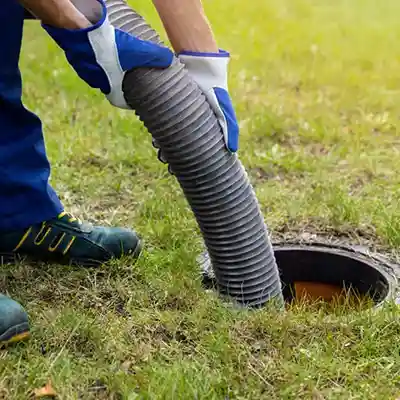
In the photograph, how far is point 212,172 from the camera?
2197mm

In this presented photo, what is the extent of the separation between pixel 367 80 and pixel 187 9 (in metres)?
2.77

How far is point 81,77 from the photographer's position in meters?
2.04

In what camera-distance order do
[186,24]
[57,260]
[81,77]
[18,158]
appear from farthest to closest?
[57,260] → [18,158] → [186,24] → [81,77]

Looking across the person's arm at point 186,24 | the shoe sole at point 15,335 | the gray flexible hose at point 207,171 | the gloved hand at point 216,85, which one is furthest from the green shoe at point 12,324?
the person's arm at point 186,24

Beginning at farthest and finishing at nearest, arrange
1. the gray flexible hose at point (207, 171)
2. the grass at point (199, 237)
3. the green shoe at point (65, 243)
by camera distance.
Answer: the green shoe at point (65, 243), the gray flexible hose at point (207, 171), the grass at point (199, 237)

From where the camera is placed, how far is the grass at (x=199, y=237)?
5.98 ft

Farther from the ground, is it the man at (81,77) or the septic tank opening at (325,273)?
the man at (81,77)

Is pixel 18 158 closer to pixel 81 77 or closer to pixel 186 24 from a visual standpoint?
pixel 81 77

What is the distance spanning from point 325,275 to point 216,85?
86 centimetres

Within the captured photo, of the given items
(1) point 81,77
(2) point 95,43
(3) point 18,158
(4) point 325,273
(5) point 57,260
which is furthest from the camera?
(4) point 325,273

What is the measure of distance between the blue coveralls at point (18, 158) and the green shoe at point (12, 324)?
46cm

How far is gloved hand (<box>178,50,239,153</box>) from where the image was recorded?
86.5 inches

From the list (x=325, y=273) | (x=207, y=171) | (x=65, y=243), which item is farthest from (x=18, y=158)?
(x=325, y=273)

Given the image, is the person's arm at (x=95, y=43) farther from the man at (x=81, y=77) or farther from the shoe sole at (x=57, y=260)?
the shoe sole at (x=57, y=260)
